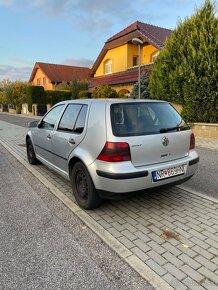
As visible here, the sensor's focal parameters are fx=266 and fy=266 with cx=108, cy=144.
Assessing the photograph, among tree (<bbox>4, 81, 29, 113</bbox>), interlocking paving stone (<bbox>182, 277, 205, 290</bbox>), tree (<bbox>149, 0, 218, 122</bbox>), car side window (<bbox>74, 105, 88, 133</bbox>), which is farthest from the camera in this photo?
tree (<bbox>4, 81, 29, 113</bbox>)

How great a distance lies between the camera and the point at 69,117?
174 inches

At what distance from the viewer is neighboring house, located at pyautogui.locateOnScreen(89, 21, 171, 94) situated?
21.3 metres

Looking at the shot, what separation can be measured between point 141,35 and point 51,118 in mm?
18856

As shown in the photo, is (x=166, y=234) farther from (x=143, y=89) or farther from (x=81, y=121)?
(x=143, y=89)

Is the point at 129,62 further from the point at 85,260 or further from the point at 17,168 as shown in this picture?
the point at 85,260

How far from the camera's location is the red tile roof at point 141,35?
2089 cm

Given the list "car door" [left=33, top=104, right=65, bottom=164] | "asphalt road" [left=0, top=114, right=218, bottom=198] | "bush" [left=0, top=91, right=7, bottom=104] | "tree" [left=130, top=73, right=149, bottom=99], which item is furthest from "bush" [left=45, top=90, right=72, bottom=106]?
"car door" [left=33, top=104, right=65, bottom=164]

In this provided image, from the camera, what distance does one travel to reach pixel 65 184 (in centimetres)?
505

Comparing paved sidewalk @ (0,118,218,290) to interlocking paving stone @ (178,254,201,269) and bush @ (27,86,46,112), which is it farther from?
bush @ (27,86,46,112)

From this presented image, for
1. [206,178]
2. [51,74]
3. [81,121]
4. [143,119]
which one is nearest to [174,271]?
[143,119]

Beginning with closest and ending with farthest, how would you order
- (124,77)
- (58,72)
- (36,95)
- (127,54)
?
1. (124,77)
2. (127,54)
3. (36,95)
4. (58,72)

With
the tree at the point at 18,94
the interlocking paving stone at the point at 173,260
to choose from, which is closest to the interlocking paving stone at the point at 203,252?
the interlocking paving stone at the point at 173,260

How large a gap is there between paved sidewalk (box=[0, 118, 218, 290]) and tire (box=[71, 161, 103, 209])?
14 centimetres

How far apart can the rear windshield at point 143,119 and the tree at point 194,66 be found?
25.1ft
